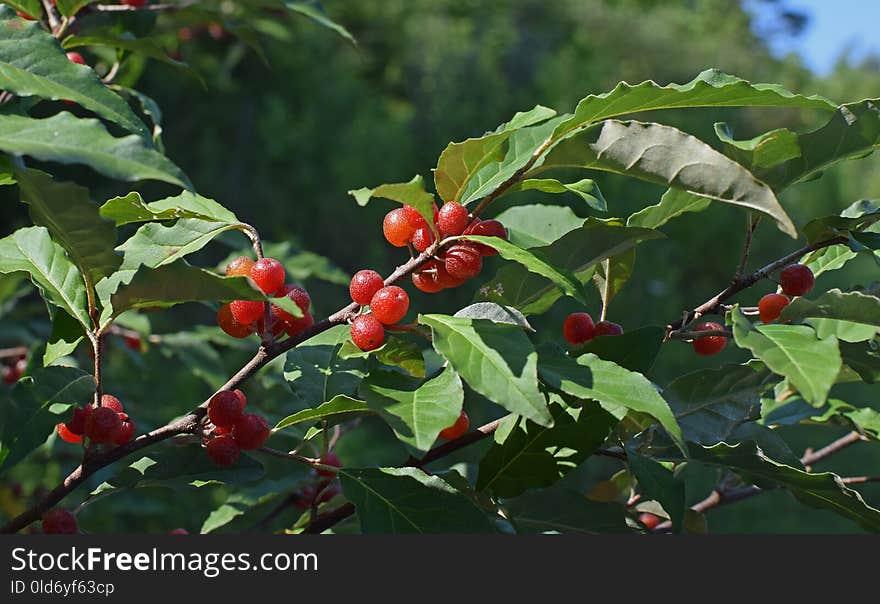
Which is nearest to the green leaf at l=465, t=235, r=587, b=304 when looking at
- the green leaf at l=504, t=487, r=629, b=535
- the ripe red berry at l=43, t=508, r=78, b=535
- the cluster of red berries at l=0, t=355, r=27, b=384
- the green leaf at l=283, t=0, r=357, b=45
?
the green leaf at l=504, t=487, r=629, b=535

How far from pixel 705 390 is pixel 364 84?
7.03 metres

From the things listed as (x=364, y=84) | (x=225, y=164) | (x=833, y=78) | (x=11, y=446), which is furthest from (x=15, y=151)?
(x=833, y=78)

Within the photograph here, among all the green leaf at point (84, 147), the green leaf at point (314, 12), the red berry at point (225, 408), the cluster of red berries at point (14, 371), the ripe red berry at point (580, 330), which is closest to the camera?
the green leaf at point (84, 147)

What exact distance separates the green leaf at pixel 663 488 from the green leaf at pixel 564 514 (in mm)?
57

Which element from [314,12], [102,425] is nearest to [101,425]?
[102,425]

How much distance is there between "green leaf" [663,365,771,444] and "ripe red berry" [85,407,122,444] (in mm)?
535

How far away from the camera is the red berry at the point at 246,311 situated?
728 mm

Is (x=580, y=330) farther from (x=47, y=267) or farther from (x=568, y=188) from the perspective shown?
(x=47, y=267)

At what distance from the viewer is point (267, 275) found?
2.43ft

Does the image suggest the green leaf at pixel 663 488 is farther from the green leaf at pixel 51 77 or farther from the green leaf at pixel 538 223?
the green leaf at pixel 51 77

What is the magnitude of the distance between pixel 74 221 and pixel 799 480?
0.65 meters

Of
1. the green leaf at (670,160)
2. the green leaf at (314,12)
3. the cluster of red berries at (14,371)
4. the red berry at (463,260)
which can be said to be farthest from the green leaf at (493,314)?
the cluster of red berries at (14,371)

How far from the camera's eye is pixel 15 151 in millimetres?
542

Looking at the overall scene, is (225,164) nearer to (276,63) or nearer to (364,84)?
(276,63)
